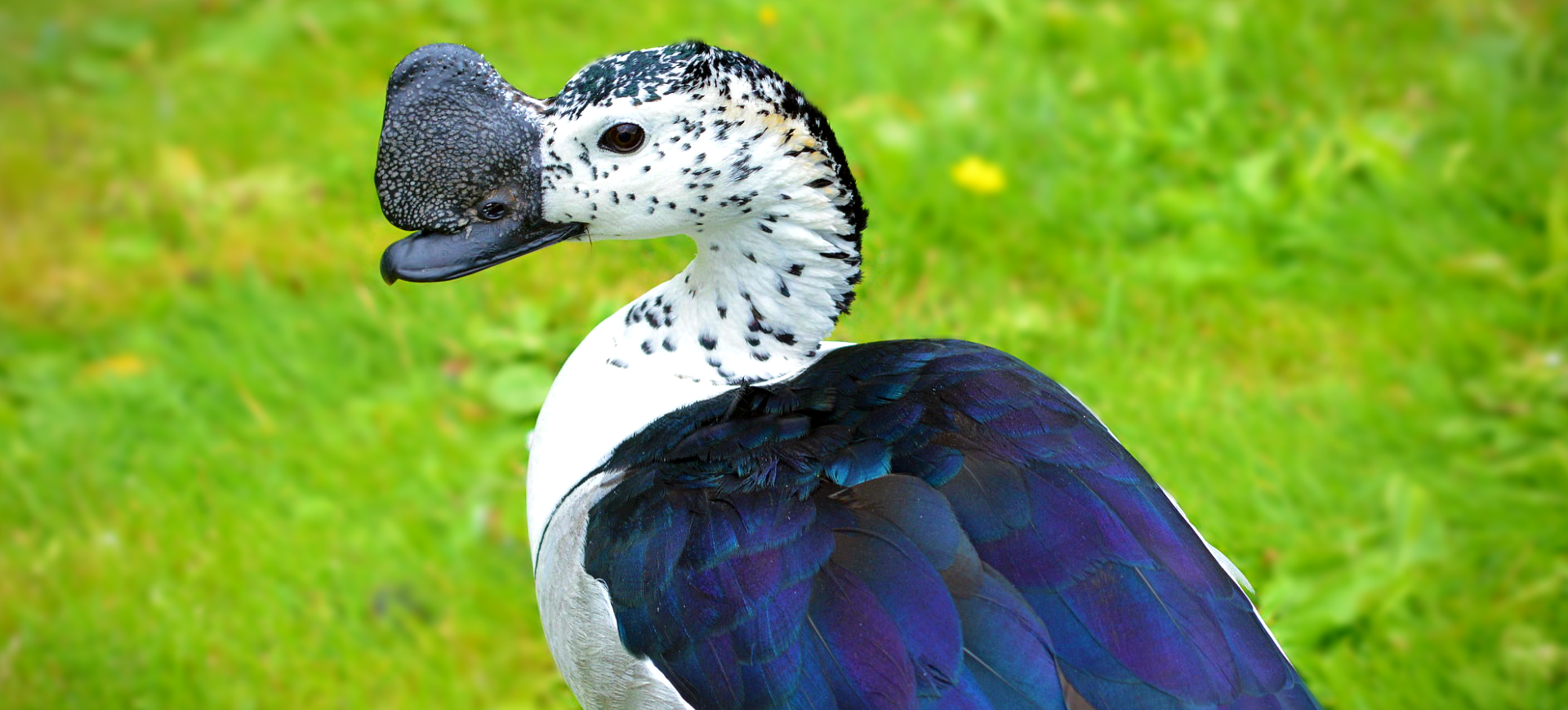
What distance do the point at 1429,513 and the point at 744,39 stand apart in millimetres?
2436

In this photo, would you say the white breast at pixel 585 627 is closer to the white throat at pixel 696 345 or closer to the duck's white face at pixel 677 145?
the white throat at pixel 696 345

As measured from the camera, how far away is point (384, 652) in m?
2.83

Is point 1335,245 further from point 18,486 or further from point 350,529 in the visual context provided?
point 18,486

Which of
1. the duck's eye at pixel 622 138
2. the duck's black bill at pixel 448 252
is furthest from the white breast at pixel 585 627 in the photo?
the duck's eye at pixel 622 138

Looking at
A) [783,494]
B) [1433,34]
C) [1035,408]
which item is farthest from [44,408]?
[1433,34]

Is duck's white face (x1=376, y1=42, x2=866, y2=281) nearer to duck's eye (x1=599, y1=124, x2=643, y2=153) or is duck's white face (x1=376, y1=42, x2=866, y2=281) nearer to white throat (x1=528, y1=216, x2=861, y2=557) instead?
duck's eye (x1=599, y1=124, x2=643, y2=153)

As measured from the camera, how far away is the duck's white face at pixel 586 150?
180 centimetres

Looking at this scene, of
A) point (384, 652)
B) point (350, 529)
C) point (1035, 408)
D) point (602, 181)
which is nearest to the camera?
point (602, 181)

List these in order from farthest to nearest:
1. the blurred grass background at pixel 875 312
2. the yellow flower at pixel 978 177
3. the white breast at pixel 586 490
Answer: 1. the yellow flower at pixel 978 177
2. the blurred grass background at pixel 875 312
3. the white breast at pixel 586 490

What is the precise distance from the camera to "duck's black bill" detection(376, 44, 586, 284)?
71.2 inches

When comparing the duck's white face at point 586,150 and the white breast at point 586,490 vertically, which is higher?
the duck's white face at point 586,150

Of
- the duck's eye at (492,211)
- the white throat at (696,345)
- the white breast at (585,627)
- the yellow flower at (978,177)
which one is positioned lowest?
the white breast at (585,627)

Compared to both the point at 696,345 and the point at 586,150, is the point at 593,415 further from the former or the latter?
the point at 586,150

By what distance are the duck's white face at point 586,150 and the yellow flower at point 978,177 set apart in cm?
184
